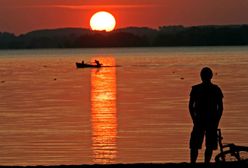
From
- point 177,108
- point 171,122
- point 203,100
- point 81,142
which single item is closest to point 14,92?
point 177,108

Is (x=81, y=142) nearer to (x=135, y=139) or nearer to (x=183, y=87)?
(x=135, y=139)

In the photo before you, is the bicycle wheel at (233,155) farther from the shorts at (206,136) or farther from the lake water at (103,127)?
the lake water at (103,127)

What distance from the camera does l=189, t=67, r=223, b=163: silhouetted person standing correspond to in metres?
12.0

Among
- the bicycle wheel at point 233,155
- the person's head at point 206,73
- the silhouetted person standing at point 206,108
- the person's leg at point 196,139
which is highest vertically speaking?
the person's head at point 206,73

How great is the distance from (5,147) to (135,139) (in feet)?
14.8

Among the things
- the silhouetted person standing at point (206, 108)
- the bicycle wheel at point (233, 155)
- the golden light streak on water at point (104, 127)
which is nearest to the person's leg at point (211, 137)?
the silhouetted person standing at point (206, 108)

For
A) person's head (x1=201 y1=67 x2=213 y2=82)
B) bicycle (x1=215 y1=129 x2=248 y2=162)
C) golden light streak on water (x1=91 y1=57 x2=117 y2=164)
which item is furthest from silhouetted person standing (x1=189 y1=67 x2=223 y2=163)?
golden light streak on water (x1=91 y1=57 x2=117 y2=164)

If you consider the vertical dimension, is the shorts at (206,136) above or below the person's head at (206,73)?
below

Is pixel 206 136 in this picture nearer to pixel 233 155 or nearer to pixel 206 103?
pixel 206 103

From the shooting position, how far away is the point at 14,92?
2124 inches

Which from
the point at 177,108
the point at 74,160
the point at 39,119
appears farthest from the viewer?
the point at 177,108

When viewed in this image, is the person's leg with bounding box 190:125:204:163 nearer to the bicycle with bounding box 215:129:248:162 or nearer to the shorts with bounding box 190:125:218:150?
the shorts with bounding box 190:125:218:150

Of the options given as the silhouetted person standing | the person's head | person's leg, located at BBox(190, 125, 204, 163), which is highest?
the person's head

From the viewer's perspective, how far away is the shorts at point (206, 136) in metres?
12.2
